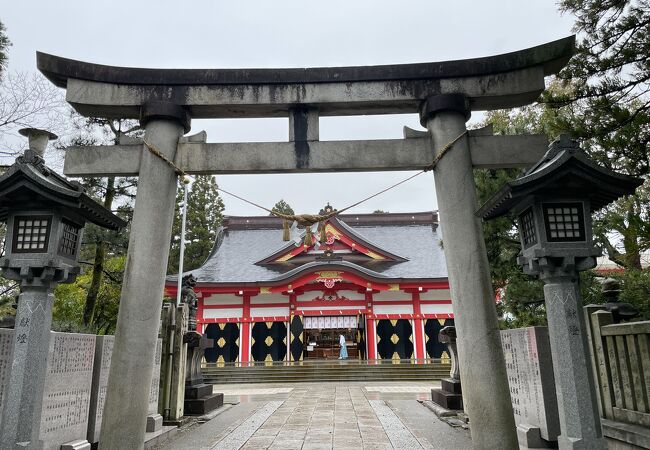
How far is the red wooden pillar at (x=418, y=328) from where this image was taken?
67.8ft

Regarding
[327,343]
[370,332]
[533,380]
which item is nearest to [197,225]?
[327,343]

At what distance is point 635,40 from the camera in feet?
16.5

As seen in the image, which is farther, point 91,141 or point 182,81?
point 91,141

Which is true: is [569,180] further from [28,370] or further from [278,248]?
[278,248]

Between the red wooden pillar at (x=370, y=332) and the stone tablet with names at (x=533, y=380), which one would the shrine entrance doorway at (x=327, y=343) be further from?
the stone tablet with names at (x=533, y=380)

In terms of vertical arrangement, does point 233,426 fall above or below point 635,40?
below

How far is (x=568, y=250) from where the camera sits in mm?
4223

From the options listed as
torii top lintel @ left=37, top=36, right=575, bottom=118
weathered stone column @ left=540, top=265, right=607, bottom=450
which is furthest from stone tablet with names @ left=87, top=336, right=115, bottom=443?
weathered stone column @ left=540, top=265, right=607, bottom=450

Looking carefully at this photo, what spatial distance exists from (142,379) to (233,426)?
388 centimetres

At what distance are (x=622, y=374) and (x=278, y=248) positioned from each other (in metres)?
21.9

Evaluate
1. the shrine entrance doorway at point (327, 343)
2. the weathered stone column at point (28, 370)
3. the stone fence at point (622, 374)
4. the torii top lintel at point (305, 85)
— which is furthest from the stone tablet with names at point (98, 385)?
the shrine entrance doorway at point (327, 343)

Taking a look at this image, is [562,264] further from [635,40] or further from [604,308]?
[635,40]

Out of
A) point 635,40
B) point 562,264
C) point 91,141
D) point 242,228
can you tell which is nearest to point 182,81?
point 562,264

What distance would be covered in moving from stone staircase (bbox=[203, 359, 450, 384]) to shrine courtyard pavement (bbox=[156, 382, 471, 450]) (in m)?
5.51
